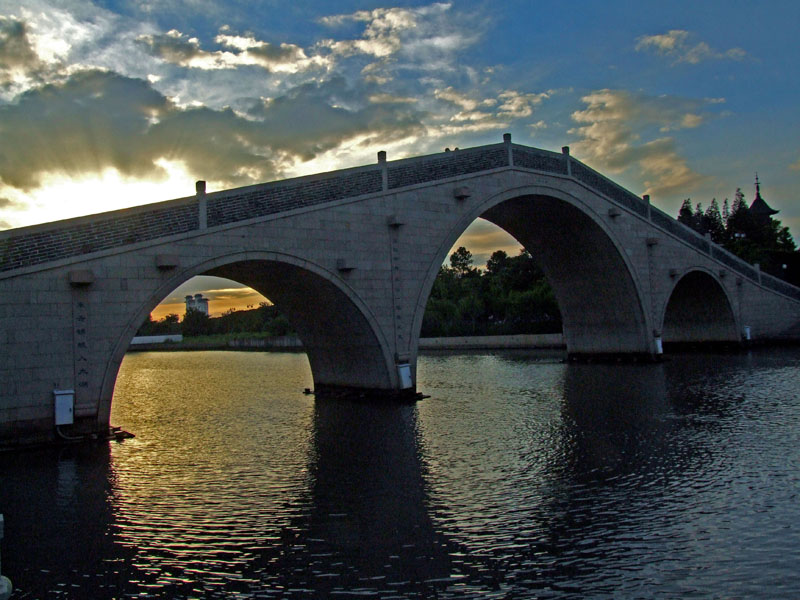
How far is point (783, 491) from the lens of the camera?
8.30 metres

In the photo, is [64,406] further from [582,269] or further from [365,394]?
[582,269]

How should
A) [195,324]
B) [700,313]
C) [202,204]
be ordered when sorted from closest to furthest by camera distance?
[202,204] < [700,313] < [195,324]

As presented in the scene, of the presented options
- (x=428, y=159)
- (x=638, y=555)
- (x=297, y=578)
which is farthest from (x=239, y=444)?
(x=428, y=159)

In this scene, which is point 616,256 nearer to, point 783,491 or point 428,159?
point 428,159

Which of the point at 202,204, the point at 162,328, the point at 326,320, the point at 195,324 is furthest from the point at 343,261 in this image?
the point at 162,328

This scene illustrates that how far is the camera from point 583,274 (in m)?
29.4

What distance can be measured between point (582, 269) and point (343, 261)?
49.1 feet

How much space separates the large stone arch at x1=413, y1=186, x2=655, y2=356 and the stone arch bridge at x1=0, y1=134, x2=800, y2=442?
67mm

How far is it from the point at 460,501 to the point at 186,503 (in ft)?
11.6

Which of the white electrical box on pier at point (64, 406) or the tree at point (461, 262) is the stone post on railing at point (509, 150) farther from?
the tree at point (461, 262)

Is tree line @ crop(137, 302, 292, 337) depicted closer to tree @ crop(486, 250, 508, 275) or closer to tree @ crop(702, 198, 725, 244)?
tree @ crop(486, 250, 508, 275)

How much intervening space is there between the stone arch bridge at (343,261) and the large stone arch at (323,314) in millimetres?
50

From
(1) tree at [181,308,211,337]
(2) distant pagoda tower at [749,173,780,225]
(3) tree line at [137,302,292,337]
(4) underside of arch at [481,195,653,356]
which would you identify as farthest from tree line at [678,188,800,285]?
(1) tree at [181,308,211,337]

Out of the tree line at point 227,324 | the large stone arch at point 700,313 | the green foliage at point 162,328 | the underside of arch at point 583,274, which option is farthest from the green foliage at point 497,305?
the green foliage at point 162,328
